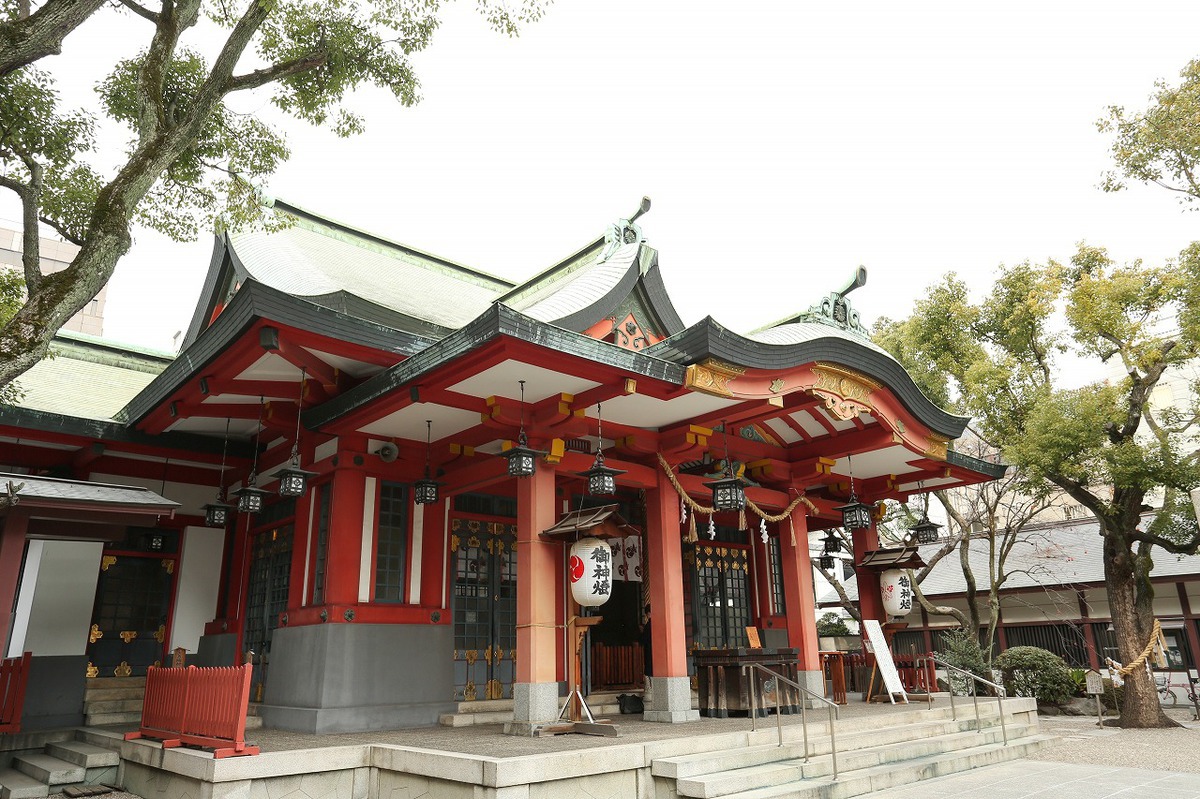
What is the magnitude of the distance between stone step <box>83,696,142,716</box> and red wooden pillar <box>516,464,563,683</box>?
6.54m

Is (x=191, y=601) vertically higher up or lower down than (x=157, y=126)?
lower down

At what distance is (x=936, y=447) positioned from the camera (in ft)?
41.1

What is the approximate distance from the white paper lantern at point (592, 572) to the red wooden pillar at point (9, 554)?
5.56 meters

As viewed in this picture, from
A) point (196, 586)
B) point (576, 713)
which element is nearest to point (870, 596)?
point (576, 713)

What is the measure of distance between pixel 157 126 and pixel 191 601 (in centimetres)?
771

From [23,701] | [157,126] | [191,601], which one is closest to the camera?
[157,126]

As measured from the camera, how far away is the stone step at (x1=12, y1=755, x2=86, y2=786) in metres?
8.20

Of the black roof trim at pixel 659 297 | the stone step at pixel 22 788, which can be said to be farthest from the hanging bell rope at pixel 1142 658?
the stone step at pixel 22 788

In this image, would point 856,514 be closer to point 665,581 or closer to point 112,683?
point 665,581

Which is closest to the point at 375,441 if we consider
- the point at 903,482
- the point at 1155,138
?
the point at 903,482

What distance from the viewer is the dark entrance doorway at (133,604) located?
11.6m

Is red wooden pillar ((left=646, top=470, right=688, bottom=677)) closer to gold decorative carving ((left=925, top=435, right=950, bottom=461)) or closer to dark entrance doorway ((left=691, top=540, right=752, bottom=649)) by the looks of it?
dark entrance doorway ((left=691, top=540, right=752, bottom=649))

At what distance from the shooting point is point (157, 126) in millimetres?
7891

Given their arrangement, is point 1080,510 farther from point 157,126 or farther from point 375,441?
point 157,126
